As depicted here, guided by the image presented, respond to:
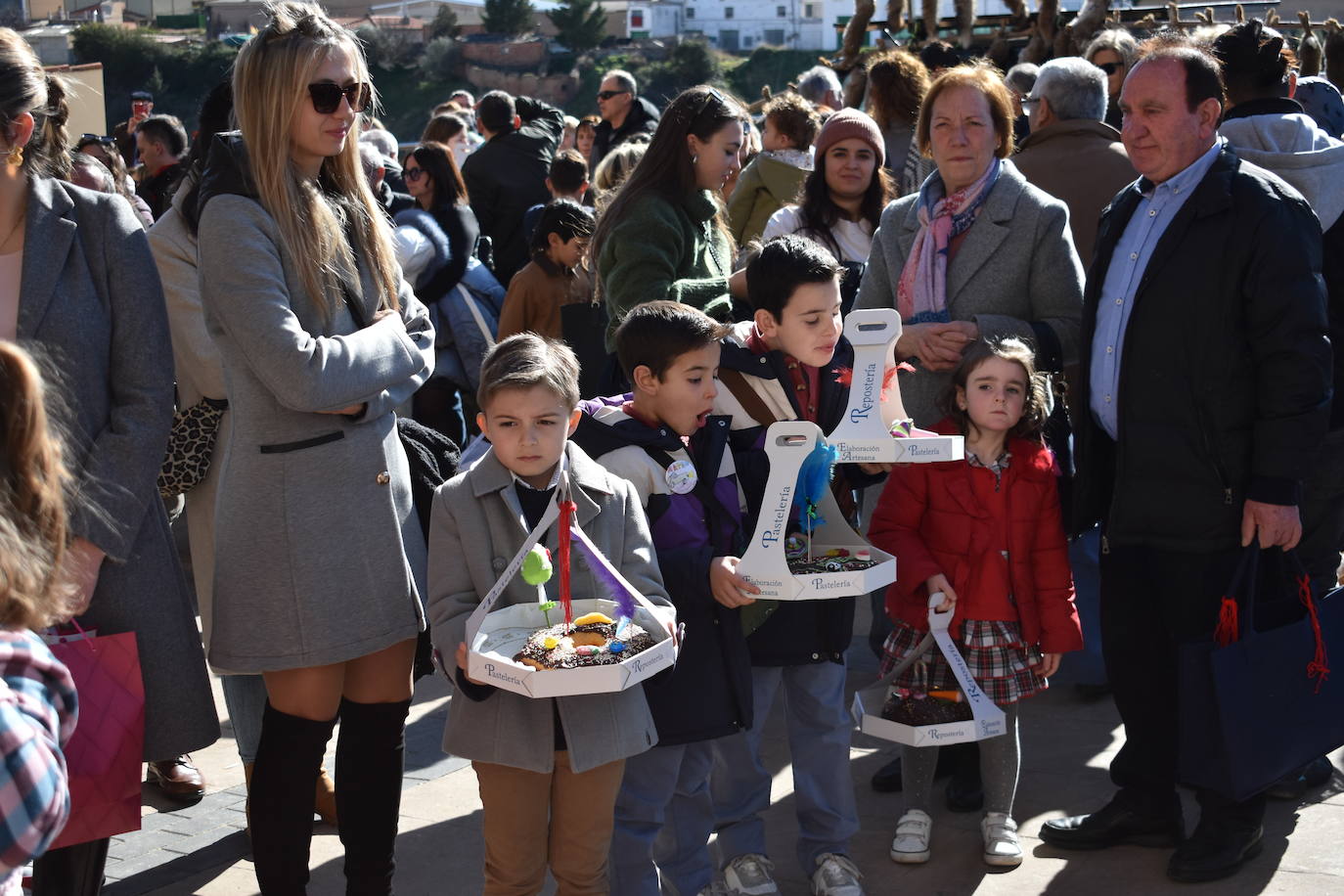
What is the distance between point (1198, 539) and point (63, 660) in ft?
9.04

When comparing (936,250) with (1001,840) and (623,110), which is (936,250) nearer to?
(1001,840)

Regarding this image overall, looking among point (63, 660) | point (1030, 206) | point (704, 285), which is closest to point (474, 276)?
point (704, 285)

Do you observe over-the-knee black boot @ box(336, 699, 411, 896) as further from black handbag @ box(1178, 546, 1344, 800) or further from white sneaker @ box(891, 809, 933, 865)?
black handbag @ box(1178, 546, 1344, 800)

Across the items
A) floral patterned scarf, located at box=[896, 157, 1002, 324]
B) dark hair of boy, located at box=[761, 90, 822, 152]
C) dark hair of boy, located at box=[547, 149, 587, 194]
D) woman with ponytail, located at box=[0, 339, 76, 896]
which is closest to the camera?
woman with ponytail, located at box=[0, 339, 76, 896]

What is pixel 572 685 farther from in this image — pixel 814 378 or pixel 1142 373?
pixel 1142 373

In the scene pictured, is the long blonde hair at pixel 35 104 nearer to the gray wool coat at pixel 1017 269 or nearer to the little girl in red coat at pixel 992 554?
the little girl in red coat at pixel 992 554

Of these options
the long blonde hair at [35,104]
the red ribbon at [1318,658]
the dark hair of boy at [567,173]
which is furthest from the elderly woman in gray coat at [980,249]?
the dark hair of boy at [567,173]

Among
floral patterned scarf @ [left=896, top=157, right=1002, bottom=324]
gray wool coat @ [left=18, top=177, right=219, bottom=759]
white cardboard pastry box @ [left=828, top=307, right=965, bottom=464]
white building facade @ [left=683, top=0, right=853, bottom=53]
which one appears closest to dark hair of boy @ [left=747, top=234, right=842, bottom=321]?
white cardboard pastry box @ [left=828, top=307, right=965, bottom=464]

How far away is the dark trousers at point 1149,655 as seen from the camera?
3.78 m

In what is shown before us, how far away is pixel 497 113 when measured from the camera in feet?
29.5

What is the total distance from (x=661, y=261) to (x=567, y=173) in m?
3.89

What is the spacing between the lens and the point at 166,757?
304cm

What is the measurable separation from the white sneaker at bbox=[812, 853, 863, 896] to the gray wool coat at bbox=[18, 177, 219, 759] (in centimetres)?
157

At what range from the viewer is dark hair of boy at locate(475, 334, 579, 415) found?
3.06 meters
